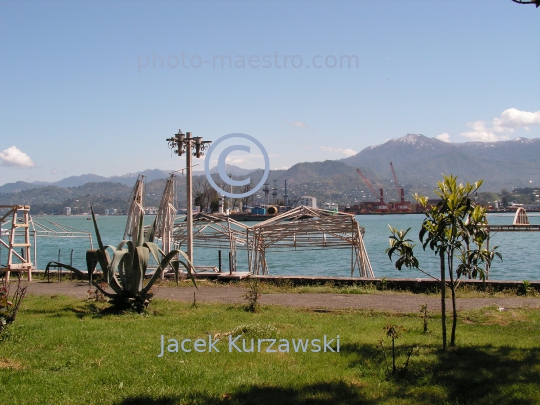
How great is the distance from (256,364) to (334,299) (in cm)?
605

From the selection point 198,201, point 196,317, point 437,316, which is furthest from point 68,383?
point 198,201

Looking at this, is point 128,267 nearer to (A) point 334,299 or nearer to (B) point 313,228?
(A) point 334,299

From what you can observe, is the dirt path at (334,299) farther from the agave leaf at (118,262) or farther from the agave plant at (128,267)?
the agave leaf at (118,262)

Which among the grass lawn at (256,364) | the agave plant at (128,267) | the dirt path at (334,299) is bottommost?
the dirt path at (334,299)

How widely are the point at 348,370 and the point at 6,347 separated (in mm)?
4158

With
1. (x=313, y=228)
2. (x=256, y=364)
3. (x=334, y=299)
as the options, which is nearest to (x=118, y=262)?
(x=256, y=364)

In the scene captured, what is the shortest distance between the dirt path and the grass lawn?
6.29 feet

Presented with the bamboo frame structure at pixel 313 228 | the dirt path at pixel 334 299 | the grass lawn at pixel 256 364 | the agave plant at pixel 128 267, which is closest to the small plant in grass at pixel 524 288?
the dirt path at pixel 334 299

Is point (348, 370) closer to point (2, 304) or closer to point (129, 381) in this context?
point (129, 381)

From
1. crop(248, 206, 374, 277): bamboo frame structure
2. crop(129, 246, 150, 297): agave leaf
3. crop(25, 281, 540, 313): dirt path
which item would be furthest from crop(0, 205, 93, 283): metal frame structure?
crop(248, 206, 374, 277): bamboo frame structure

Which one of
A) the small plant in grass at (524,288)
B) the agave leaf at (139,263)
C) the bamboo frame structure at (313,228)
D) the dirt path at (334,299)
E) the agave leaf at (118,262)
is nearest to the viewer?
the agave leaf at (118,262)

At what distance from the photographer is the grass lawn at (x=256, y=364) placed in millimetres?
4938

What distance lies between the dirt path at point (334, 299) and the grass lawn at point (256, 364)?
1916 mm

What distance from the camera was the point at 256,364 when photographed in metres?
6.03
